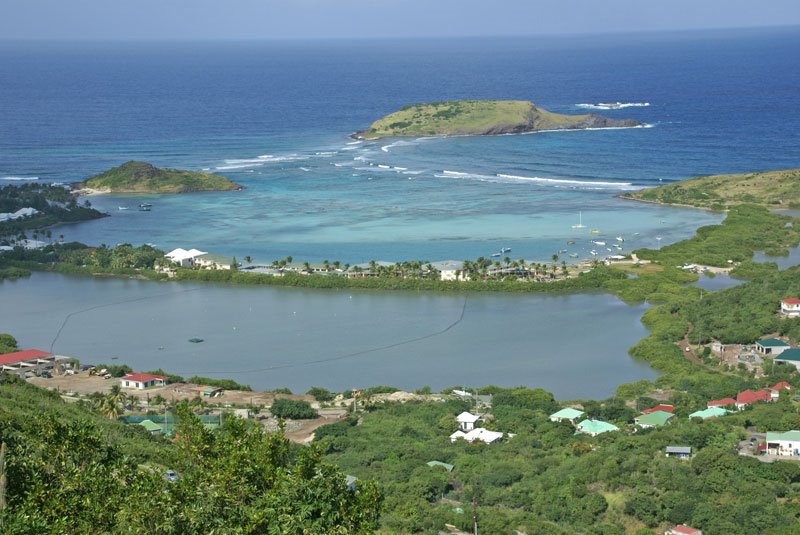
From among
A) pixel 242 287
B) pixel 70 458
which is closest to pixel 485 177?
pixel 242 287

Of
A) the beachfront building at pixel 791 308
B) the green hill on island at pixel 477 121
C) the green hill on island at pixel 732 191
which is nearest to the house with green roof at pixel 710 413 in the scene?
the beachfront building at pixel 791 308

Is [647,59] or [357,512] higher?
[647,59]

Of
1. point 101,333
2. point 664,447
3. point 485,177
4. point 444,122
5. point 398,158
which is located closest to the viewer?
point 664,447

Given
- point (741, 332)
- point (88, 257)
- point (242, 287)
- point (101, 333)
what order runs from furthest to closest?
point (88, 257), point (242, 287), point (101, 333), point (741, 332)

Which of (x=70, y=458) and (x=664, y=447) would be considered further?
(x=664, y=447)

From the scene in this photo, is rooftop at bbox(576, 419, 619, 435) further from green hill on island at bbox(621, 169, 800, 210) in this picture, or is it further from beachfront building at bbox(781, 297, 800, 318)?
green hill on island at bbox(621, 169, 800, 210)

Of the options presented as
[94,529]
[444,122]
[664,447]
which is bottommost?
[664,447]

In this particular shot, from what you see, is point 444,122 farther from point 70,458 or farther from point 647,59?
point 647,59

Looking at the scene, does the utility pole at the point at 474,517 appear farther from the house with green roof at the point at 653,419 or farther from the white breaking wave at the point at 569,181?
the white breaking wave at the point at 569,181
